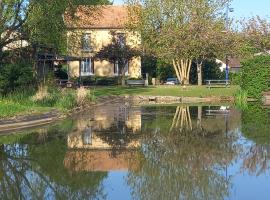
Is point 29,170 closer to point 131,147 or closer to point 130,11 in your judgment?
point 131,147

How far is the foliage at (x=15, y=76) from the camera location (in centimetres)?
2847

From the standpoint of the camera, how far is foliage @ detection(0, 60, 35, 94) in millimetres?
28469

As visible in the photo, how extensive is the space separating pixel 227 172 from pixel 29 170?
4.34 metres

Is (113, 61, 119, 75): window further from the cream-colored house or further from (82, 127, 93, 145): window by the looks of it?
(82, 127, 93, 145): window

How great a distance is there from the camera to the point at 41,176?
1102cm

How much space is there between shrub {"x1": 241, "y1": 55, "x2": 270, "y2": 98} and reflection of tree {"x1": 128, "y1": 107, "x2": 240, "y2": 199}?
782 inches

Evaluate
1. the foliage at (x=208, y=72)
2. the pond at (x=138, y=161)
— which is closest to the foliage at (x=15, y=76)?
the pond at (x=138, y=161)

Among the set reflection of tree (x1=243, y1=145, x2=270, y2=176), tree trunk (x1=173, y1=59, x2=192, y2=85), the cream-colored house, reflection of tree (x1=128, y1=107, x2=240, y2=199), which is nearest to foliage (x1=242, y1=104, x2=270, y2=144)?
reflection of tree (x1=128, y1=107, x2=240, y2=199)

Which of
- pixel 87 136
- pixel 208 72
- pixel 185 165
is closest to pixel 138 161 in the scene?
pixel 185 165

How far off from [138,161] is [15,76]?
18.1 meters

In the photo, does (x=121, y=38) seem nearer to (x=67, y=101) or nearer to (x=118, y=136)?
(x=67, y=101)

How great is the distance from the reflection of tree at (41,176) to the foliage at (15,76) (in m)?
13.7

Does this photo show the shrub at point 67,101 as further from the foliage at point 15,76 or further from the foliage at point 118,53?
the foliage at point 118,53

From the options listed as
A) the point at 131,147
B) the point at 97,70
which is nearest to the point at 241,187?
the point at 131,147
